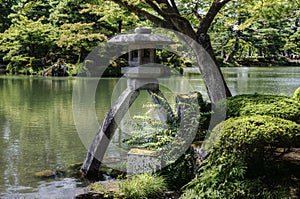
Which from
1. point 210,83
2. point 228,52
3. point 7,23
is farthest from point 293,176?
point 228,52

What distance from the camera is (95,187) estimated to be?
15.5 ft

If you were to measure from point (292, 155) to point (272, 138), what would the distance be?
95 centimetres

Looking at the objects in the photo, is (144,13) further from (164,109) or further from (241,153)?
(241,153)

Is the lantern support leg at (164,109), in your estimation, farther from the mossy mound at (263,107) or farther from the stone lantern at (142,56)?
the mossy mound at (263,107)

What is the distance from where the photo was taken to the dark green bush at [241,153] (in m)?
3.46

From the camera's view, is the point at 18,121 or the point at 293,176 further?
the point at 18,121

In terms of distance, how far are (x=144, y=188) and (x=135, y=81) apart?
1.74 m

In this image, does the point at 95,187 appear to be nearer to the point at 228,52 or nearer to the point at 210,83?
the point at 210,83

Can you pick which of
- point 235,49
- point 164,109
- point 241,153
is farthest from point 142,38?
point 235,49

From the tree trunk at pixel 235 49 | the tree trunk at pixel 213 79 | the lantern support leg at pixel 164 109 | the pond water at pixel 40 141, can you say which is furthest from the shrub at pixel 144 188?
the tree trunk at pixel 235 49

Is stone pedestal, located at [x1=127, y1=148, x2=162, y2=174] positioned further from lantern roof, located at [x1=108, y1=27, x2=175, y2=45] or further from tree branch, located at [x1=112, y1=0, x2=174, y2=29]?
tree branch, located at [x1=112, y1=0, x2=174, y2=29]

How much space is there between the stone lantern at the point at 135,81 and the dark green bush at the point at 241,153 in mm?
1865

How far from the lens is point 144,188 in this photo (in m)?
4.36

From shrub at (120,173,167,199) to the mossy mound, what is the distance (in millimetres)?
1140
